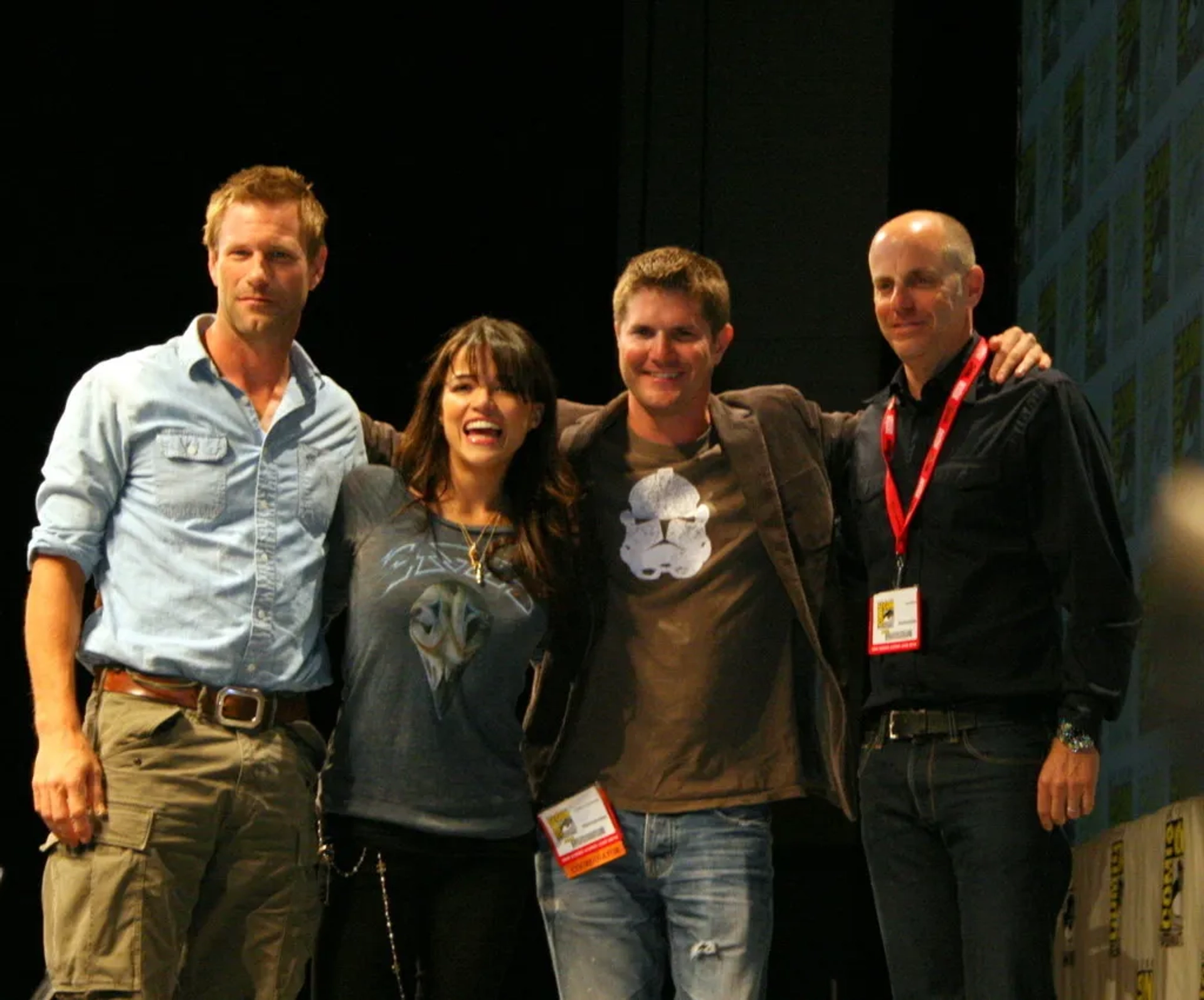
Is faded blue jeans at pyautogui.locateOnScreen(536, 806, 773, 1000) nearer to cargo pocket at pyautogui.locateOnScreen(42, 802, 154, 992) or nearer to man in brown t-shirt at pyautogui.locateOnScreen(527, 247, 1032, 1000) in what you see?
man in brown t-shirt at pyautogui.locateOnScreen(527, 247, 1032, 1000)

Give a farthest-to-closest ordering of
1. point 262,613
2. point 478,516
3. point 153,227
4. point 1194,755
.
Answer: point 153,227
point 1194,755
point 478,516
point 262,613

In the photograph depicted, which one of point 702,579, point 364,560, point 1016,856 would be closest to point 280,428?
point 364,560

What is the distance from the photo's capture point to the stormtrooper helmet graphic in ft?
8.92

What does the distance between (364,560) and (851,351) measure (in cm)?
220

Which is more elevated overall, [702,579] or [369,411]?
[369,411]

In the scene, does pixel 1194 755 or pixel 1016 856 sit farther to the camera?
pixel 1194 755

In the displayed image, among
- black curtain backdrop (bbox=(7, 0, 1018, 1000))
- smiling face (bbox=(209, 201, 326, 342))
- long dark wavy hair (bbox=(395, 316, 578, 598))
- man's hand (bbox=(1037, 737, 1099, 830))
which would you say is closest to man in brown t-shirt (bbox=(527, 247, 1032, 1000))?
long dark wavy hair (bbox=(395, 316, 578, 598))

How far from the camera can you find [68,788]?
227 cm

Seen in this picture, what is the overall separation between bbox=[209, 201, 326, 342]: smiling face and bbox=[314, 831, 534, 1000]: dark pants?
31.7 inches

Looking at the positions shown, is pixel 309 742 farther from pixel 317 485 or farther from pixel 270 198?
pixel 270 198

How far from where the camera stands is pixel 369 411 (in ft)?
15.2

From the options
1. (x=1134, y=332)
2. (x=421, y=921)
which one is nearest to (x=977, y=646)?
(x=421, y=921)

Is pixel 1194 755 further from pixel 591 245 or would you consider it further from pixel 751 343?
pixel 591 245

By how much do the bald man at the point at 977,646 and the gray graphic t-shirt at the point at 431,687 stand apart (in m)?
0.61
